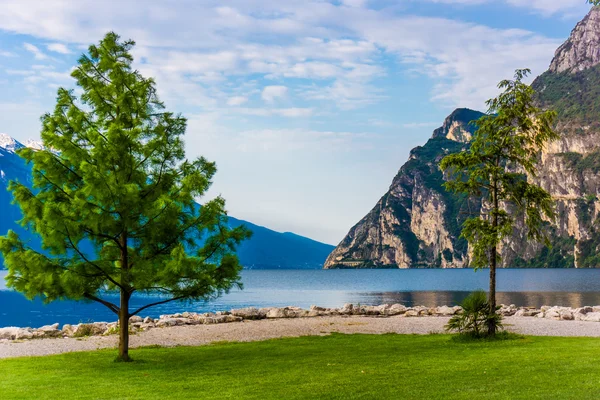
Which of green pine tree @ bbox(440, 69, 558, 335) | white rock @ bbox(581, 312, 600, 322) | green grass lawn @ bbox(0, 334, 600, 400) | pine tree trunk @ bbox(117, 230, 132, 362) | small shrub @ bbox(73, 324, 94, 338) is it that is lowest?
white rock @ bbox(581, 312, 600, 322)

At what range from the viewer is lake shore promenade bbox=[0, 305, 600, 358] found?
25328 mm

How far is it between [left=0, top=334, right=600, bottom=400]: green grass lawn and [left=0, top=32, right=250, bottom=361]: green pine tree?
237 centimetres

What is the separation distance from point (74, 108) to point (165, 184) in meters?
3.80

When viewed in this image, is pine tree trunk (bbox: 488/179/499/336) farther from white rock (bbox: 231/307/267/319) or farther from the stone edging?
white rock (bbox: 231/307/267/319)

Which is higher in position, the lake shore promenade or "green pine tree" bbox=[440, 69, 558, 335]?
"green pine tree" bbox=[440, 69, 558, 335]

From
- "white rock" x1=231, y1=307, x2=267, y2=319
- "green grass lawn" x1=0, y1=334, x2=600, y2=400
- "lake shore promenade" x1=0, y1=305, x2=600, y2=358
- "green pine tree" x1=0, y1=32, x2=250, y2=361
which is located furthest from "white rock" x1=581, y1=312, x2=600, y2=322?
"green pine tree" x1=0, y1=32, x2=250, y2=361

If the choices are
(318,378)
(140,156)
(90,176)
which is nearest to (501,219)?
(318,378)

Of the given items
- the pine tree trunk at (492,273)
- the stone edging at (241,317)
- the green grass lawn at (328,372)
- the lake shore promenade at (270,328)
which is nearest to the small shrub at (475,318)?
the pine tree trunk at (492,273)

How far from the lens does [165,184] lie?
779 inches

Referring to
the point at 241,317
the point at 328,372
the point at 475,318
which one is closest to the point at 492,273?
the point at 475,318

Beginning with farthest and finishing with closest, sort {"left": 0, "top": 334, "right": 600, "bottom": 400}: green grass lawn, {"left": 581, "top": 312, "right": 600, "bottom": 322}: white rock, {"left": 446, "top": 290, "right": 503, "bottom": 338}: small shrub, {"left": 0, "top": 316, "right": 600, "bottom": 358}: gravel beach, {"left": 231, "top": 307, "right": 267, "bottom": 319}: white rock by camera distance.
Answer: {"left": 231, "top": 307, "right": 267, "bottom": 319}: white rock
{"left": 581, "top": 312, "right": 600, "bottom": 322}: white rock
{"left": 0, "top": 316, "right": 600, "bottom": 358}: gravel beach
{"left": 446, "top": 290, "right": 503, "bottom": 338}: small shrub
{"left": 0, "top": 334, "right": 600, "bottom": 400}: green grass lawn

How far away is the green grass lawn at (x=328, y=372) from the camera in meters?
14.0

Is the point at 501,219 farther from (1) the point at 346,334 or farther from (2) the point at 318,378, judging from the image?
(2) the point at 318,378

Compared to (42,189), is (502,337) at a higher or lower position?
lower
